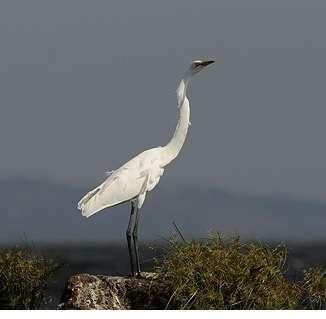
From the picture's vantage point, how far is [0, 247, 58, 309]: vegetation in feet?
40.5

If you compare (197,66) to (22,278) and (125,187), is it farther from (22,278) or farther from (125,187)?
(22,278)

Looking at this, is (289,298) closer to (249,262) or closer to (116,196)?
(249,262)

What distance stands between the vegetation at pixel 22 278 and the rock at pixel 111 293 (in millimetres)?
848

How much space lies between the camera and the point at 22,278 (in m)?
12.4

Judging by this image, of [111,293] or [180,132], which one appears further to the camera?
[180,132]

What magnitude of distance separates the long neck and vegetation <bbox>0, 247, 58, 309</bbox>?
1726 millimetres

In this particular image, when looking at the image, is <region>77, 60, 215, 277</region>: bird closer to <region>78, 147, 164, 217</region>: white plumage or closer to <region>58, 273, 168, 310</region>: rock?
<region>78, 147, 164, 217</region>: white plumage

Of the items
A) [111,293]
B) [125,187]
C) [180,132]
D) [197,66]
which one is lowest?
[111,293]

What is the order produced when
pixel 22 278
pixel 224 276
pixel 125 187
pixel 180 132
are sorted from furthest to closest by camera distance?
1. pixel 180 132
2. pixel 125 187
3. pixel 22 278
4. pixel 224 276

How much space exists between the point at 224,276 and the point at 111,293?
1061mm

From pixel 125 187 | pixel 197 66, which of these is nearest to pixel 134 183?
pixel 125 187

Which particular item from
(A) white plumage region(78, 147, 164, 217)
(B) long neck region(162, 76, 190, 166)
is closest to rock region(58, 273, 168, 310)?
(A) white plumage region(78, 147, 164, 217)

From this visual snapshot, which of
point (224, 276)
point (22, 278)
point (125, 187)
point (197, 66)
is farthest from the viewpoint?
point (197, 66)
